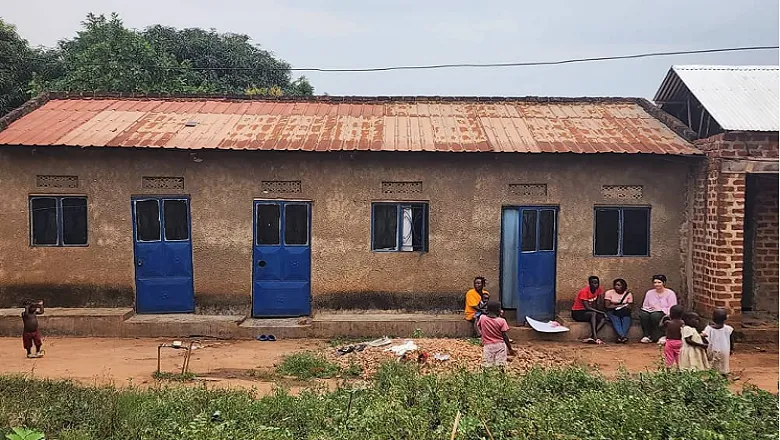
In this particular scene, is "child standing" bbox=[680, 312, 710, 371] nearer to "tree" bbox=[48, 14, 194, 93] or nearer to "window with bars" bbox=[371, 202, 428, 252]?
"window with bars" bbox=[371, 202, 428, 252]

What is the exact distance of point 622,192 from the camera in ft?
33.4

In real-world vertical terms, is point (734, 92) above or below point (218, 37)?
below

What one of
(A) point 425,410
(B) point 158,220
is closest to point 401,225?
(B) point 158,220

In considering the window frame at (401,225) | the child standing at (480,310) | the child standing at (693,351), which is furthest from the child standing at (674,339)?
the window frame at (401,225)

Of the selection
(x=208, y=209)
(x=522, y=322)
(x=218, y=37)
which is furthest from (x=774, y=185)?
(x=218, y=37)

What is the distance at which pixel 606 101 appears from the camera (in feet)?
39.4

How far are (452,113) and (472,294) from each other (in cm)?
356

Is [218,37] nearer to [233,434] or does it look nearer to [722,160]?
[722,160]

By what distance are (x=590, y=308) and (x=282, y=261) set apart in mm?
4792

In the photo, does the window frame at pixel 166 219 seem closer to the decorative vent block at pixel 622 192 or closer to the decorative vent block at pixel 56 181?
the decorative vent block at pixel 56 181

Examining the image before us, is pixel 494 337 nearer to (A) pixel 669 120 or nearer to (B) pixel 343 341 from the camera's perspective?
(B) pixel 343 341

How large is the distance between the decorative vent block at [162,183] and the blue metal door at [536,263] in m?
5.32

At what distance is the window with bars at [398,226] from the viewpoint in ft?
33.5

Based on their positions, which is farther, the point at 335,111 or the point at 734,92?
the point at 335,111
